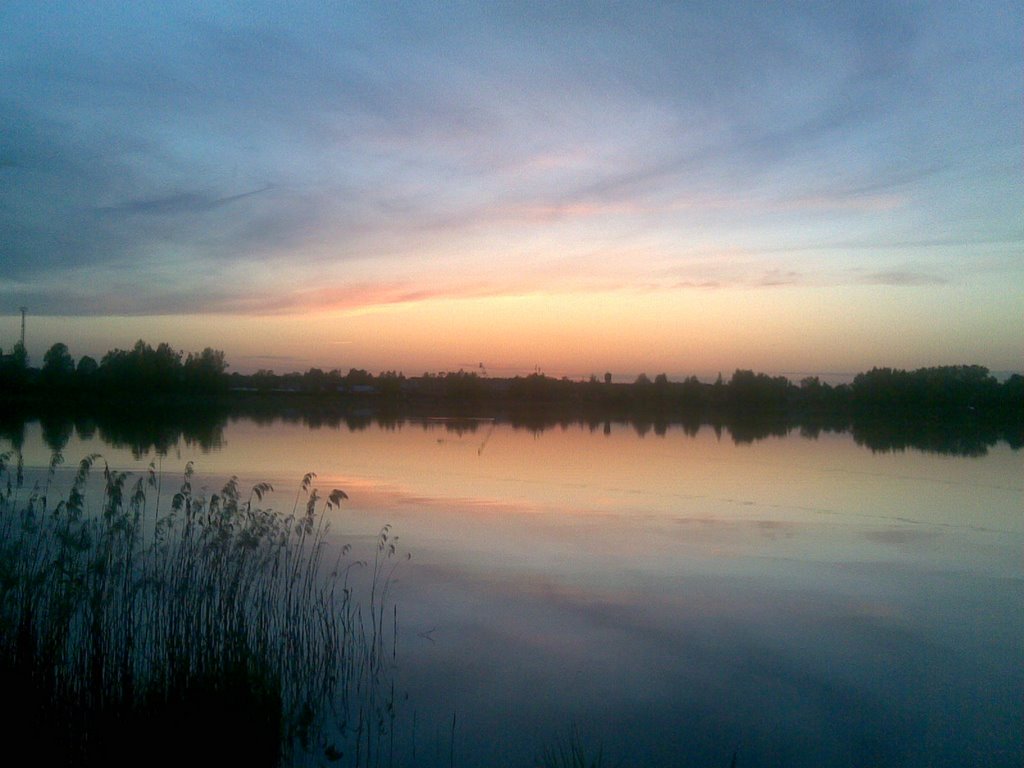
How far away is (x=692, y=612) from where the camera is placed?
10641 millimetres

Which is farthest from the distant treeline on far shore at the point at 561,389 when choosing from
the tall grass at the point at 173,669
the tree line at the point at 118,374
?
the tall grass at the point at 173,669

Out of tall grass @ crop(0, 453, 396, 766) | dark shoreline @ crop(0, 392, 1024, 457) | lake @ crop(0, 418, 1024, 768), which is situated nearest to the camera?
tall grass @ crop(0, 453, 396, 766)

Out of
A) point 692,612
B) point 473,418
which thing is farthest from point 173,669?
point 473,418

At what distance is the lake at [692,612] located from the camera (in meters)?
7.16

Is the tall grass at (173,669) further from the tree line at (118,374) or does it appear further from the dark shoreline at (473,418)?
the tree line at (118,374)

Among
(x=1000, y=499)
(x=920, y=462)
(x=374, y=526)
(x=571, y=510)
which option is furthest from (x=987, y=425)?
(x=374, y=526)

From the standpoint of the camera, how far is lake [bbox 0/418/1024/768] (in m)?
7.16

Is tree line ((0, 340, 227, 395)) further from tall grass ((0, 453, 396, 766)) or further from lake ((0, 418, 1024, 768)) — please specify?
tall grass ((0, 453, 396, 766))

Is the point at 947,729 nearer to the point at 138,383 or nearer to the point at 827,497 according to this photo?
the point at 827,497

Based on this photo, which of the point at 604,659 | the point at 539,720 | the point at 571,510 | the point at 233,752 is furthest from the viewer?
the point at 571,510

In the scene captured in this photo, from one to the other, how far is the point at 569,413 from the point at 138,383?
34.1m

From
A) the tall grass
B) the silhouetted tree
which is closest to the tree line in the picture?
the silhouetted tree

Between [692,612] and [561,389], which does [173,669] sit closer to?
[692,612]

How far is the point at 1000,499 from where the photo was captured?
22.3 metres
